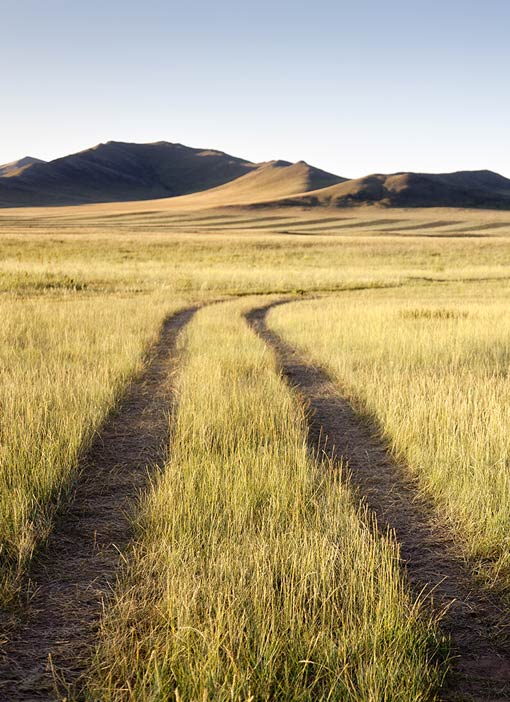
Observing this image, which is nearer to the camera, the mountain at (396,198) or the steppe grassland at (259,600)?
the steppe grassland at (259,600)

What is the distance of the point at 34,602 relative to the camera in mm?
3605

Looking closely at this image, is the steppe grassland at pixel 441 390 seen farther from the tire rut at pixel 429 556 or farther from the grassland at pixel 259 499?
the tire rut at pixel 429 556

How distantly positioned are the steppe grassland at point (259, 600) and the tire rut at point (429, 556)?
18 centimetres

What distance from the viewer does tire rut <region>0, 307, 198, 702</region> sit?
3.01 m

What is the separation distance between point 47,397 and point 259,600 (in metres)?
5.18

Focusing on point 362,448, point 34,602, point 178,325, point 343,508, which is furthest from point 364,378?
point 178,325

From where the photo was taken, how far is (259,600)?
337cm

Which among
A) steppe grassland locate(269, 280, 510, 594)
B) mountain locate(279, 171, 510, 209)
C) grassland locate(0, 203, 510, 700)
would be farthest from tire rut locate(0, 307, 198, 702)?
mountain locate(279, 171, 510, 209)

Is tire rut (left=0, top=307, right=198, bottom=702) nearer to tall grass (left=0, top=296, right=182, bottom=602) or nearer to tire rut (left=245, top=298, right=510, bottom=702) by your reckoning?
tall grass (left=0, top=296, right=182, bottom=602)

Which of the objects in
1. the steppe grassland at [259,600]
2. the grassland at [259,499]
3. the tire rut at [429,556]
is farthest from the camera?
the tire rut at [429,556]

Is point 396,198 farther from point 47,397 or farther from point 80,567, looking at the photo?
point 80,567

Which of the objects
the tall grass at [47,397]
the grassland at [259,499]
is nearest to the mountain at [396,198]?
the tall grass at [47,397]

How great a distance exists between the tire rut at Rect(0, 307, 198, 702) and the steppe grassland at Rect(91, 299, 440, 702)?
16 centimetres

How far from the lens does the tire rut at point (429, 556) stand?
309 centimetres
